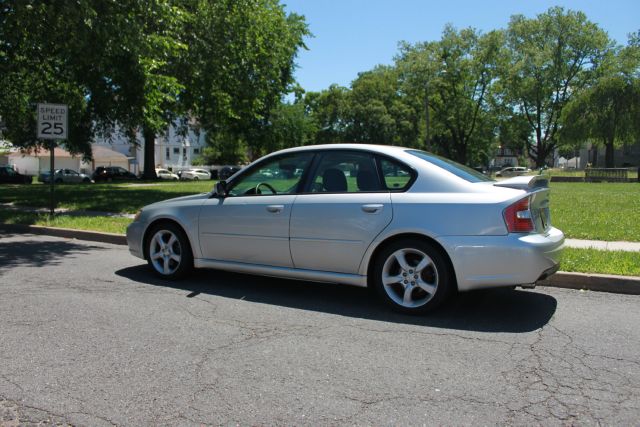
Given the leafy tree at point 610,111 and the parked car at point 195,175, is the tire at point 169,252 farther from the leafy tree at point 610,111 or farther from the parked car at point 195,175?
the parked car at point 195,175

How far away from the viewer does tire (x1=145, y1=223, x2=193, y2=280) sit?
6.44 meters

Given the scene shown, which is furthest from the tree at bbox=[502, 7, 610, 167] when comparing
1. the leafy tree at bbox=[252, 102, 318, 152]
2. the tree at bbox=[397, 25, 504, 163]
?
the leafy tree at bbox=[252, 102, 318, 152]

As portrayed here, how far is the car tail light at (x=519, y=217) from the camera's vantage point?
15.6 feet

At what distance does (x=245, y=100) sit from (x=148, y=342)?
19016 mm

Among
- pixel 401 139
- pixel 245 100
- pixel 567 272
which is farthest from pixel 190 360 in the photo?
pixel 401 139

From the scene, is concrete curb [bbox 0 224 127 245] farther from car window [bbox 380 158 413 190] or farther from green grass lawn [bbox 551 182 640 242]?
green grass lawn [bbox 551 182 640 242]

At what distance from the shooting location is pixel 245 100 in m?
22.5

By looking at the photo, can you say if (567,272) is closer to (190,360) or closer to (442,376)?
(442,376)

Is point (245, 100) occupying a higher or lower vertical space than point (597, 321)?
higher

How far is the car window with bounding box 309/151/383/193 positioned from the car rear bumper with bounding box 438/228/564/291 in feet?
3.25

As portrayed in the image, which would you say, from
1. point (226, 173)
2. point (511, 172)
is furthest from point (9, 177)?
point (511, 172)

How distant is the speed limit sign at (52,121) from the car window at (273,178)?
7.66 metres

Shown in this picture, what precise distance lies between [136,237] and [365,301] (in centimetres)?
304

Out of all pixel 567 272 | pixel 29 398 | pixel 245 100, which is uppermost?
pixel 245 100
